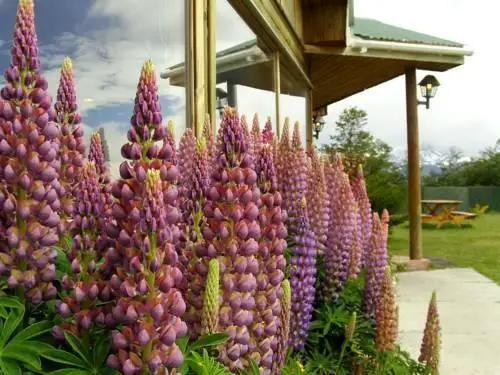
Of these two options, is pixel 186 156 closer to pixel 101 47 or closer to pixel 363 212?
pixel 101 47

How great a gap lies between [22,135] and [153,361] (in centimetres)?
54

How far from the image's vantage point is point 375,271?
10.3 ft

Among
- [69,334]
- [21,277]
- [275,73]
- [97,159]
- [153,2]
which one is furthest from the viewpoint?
[275,73]

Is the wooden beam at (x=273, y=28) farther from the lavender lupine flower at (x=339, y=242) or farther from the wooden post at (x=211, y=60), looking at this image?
the lavender lupine flower at (x=339, y=242)

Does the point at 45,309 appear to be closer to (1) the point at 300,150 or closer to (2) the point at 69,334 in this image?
(2) the point at 69,334

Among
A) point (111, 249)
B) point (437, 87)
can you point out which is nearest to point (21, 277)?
point (111, 249)

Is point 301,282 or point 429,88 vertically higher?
point 429,88

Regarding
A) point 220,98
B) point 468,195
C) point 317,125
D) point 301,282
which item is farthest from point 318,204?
point 468,195

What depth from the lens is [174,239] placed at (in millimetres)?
1138

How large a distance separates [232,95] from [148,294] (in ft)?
16.0

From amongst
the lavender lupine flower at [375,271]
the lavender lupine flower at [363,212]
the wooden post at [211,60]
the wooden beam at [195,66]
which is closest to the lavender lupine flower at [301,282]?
the lavender lupine flower at [375,271]

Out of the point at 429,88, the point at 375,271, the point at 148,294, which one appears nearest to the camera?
the point at 148,294

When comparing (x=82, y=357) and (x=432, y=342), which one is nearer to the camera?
(x=82, y=357)

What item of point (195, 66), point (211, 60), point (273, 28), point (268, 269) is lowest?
point (268, 269)
